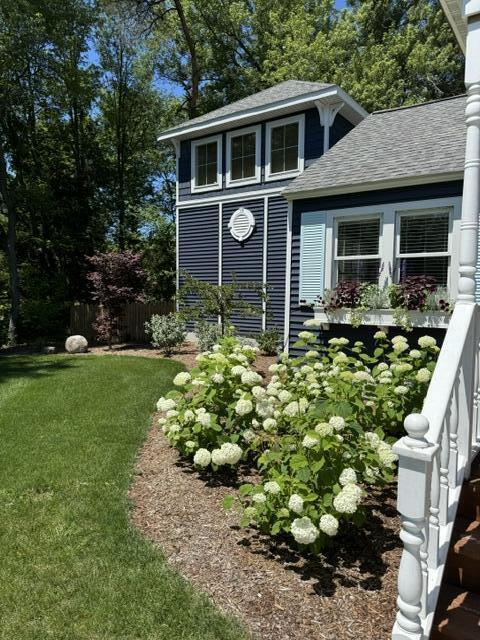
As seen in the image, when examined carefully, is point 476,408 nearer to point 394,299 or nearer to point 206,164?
point 394,299

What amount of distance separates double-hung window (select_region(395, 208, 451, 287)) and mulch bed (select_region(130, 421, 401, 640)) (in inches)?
177

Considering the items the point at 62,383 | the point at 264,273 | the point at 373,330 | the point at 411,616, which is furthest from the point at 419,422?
the point at 264,273

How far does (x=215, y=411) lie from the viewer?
4043 mm

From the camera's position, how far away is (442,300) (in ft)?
21.3

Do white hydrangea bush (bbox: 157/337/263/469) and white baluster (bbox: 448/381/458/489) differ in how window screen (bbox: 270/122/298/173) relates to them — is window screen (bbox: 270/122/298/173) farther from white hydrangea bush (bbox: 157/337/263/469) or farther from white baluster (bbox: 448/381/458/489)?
white baluster (bbox: 448/381/458/489)

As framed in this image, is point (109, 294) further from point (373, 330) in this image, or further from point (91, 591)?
point (91, 591)

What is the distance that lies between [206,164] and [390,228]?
660cm

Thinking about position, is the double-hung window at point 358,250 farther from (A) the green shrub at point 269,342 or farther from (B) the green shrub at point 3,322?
(B) the green shrub at point 3,322

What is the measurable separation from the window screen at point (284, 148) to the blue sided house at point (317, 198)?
0.09 ft

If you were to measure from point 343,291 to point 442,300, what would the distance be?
5.12ft

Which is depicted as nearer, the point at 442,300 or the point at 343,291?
the point at 442,300

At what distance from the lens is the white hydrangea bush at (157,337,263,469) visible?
375 cm

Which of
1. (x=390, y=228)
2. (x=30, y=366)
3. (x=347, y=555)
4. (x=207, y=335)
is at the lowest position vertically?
(x=30, y=366)

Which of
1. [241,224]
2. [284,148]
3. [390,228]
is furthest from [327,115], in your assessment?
[390,228]
